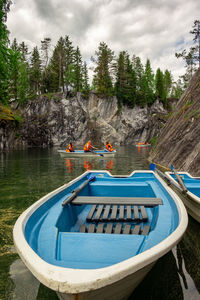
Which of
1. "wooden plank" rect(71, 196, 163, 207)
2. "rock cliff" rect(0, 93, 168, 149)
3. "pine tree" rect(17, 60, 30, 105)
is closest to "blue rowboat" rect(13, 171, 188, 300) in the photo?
"wooden plank" rect(71, 196, 163, 207)

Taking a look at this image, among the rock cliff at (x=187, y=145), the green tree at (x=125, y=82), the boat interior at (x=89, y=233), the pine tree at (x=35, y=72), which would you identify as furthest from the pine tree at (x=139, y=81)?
the boat interior at (x=89, y=233)

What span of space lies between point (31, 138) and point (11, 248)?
4211cm

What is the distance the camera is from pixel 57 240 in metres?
2.41

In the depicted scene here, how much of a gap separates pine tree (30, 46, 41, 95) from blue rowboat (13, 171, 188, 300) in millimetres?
53913

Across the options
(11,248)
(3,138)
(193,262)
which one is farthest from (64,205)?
(3,138)

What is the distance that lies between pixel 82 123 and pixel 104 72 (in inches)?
625

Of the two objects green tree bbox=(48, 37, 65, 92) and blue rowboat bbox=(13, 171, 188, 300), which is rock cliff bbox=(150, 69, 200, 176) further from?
green tree bbox=(48, 37, 65, 92)

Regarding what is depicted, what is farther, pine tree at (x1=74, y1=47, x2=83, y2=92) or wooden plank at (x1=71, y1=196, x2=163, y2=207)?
pine tree at (x1=74, y1=47, x2=83, y2=92)

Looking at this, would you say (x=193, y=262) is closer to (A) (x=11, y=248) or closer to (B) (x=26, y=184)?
(A) (x=11, y=248)

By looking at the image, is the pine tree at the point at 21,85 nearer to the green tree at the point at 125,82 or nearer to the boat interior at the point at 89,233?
the green tree at the point at 125,82

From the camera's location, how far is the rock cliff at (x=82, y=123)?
145 feet

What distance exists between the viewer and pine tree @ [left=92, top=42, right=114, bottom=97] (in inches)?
1988

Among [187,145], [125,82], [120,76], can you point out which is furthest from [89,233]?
[125,82]

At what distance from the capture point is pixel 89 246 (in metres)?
2.25
